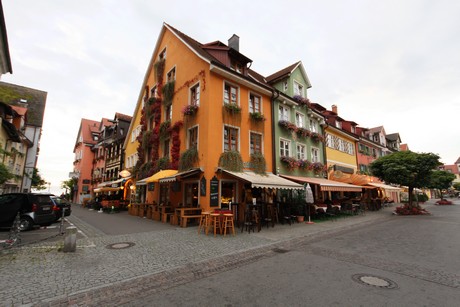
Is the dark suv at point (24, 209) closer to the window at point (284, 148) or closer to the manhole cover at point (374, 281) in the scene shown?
the manhole cover at point (374, 281)

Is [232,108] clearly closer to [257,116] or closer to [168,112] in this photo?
[257,116]

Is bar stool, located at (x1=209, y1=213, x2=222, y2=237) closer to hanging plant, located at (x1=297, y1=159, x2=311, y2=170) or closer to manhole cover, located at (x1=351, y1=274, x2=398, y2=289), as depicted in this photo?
manhole cover, located at (x1=351, y1=274, x2=398, y2=289)

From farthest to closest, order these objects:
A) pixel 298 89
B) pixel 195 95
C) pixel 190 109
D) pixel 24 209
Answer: pixel 298 89 < pixel 195 95 < pixel 190 109 < pixel 24 209

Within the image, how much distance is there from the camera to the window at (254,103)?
1638cm

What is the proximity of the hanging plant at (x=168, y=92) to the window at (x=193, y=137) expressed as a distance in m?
4.42

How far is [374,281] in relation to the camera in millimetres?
5117

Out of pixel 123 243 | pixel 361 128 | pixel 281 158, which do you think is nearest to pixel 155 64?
pixel 281 158

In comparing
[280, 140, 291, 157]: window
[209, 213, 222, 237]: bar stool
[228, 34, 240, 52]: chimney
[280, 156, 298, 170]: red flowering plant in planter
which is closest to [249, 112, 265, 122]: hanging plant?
[280, 140, 291, 157]: window

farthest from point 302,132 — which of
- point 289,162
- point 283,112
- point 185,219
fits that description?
point 185,219

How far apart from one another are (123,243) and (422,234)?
1344 centimetres

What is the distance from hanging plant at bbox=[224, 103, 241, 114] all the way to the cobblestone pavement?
25.5ft

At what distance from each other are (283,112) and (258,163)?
19.8 feet

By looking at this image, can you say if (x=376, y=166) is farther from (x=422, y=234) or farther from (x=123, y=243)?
(x=123, y=243)

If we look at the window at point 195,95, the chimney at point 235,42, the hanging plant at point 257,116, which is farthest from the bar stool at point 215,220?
the chimney at point 235,42
